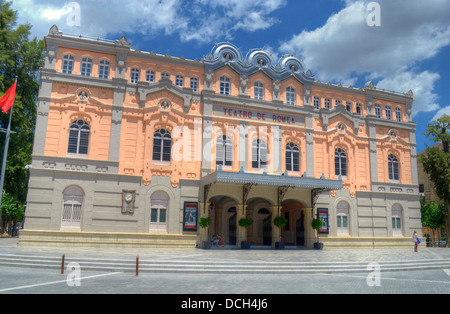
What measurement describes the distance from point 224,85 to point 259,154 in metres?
6.51

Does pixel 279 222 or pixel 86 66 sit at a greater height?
pixel 86 66

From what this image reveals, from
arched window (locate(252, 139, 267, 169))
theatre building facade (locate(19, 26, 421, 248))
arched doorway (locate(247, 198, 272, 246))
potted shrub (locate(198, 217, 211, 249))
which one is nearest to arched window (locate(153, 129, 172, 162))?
theatre building facade (locate(19, 26, 421, 248))

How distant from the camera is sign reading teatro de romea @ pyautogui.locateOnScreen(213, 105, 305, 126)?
29828 mm

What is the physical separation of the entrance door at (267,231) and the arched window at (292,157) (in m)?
4.60

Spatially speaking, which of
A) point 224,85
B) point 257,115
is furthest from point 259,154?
point 224,85

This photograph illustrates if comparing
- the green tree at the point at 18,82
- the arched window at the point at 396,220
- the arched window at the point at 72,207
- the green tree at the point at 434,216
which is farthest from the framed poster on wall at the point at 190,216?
the green tree at the point at 434,216

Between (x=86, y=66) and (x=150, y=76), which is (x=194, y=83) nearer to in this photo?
(x=150, y=76)

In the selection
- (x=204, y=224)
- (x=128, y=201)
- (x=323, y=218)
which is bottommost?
(x=204, y=224)

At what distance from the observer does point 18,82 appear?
33844 millimetres

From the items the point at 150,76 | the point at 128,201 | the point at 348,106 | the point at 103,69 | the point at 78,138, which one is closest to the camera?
the point at 128,201

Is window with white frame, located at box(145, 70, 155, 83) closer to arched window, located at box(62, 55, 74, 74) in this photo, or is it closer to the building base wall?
arched window, located at box(62, 55, 74, 74)

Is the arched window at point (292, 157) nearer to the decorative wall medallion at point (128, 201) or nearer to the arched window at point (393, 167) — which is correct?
the arched window at point (393, 167)

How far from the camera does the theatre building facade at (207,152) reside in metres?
25.6
